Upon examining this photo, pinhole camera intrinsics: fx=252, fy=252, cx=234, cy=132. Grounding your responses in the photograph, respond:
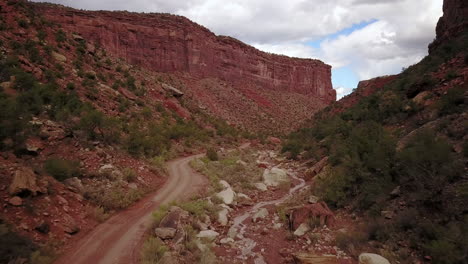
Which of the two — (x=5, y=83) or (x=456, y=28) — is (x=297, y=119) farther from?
(x=5, y=83)

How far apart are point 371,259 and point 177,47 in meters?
50.9

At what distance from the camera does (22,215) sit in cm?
595

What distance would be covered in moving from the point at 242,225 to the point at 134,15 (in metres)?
49.5

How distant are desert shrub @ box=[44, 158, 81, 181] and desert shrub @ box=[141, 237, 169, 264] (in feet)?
13.4

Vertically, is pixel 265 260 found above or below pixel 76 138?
below

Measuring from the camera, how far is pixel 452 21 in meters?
21.3

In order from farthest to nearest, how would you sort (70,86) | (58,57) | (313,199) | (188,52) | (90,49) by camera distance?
1. (188,52)
2. (90,49)
3. (58,57)
4. (70,86)
5. (313,199)

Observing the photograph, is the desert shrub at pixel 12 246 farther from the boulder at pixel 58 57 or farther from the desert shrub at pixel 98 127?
the boulder at pixel 58 57

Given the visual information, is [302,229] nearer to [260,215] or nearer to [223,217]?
[260,215]

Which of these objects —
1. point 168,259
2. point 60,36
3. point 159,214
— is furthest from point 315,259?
point 60,36

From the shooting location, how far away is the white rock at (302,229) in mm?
7586

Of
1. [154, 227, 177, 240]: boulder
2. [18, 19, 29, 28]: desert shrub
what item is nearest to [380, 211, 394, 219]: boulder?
[154, 227, 177, 240]: boulder

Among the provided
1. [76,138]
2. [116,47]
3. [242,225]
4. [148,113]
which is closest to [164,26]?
[116,47]

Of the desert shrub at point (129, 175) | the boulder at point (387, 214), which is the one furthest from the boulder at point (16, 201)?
the boulder at point (387, 214)
